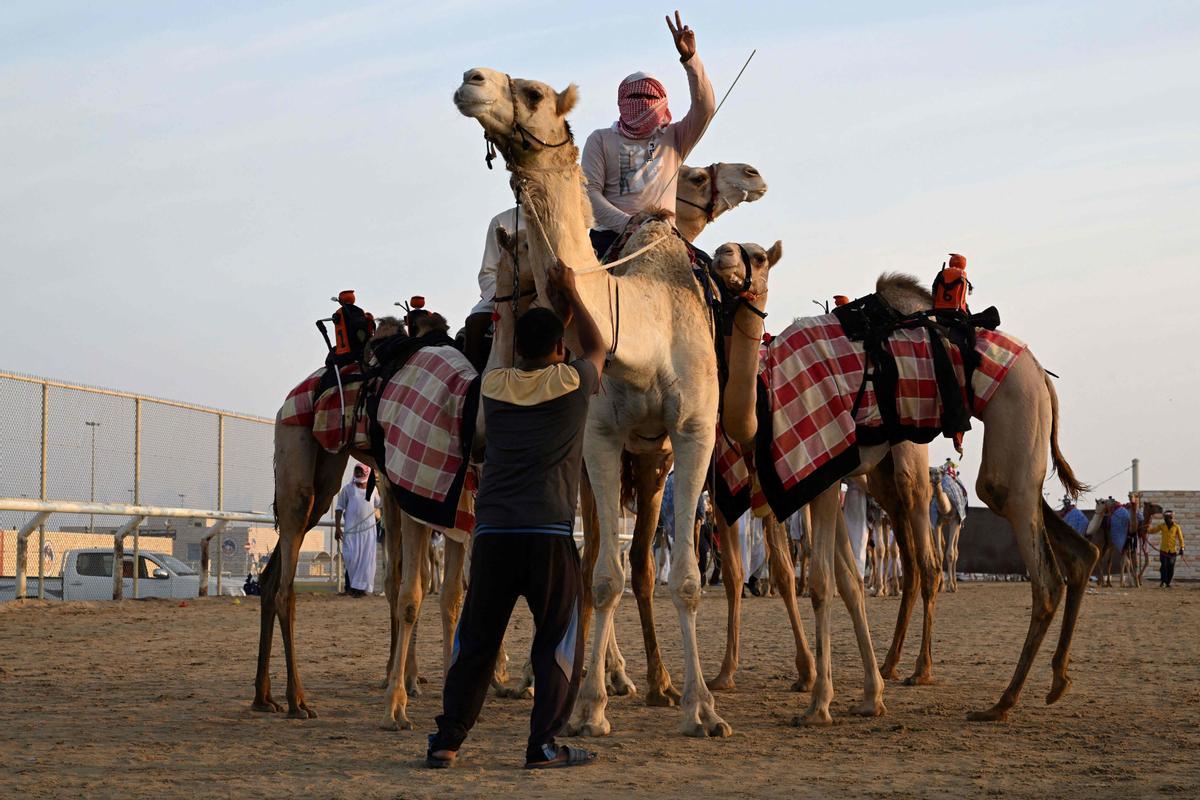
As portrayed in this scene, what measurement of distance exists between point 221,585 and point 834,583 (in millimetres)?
17959

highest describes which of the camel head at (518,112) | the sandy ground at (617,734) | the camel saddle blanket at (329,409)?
the camel head at (518,112)

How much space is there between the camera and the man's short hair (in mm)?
6742

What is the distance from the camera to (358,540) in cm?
2769

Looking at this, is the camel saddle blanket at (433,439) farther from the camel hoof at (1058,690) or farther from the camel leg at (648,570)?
the camel hoof at (1058,690)

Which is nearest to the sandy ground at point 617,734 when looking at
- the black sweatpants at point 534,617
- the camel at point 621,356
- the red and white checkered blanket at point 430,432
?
the black sweatpants at point 534,617

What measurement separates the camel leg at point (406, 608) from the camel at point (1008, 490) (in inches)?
80.4

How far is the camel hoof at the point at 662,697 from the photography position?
961 cm

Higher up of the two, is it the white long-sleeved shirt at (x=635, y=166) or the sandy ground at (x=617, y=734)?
the white long-sleeved shirt at (x=635, y=166)

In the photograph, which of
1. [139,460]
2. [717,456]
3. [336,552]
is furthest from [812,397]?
[336,552]

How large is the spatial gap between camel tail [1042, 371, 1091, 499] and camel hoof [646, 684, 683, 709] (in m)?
Result: 3.17

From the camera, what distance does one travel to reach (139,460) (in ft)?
70.9

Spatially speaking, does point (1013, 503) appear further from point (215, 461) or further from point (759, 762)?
point (215, 461)

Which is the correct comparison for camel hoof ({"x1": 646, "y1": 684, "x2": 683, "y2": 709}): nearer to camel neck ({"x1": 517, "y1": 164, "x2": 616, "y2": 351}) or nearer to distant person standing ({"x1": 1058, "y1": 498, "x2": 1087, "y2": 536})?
camel neck ({"x1": 517, "y1": 164, "x2": 616, "y2": 351})

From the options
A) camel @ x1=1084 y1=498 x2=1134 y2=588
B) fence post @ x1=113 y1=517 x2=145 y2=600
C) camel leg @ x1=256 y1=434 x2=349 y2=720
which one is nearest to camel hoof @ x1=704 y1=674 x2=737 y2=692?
camel leg @ x1=256 y1=434 x2=349 y2=720
